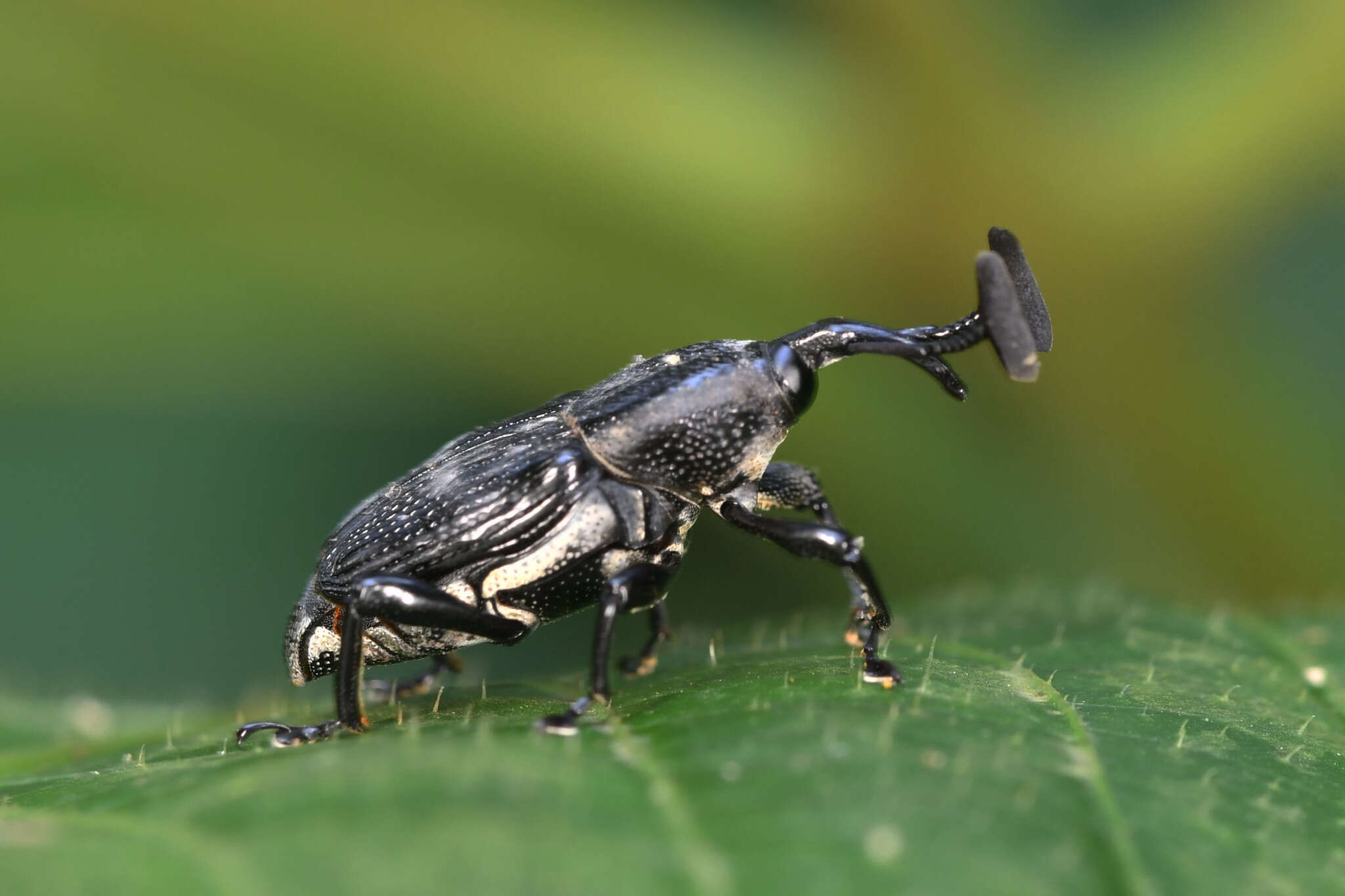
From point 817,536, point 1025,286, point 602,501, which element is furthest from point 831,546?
point 1025,286

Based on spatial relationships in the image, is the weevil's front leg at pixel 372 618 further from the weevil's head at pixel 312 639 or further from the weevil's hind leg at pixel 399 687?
the weevil's hind leg at pixel 399 687

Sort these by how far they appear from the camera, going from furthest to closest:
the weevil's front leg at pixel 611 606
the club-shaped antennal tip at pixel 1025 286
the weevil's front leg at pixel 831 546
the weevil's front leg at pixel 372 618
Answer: the club-shaped antennal tip at pixel 1025 286 < the weevil's front leg at pixel 831 546 < the weevil's front leg at pixel 372 618 < the weevil's front leg at pixel 611 606

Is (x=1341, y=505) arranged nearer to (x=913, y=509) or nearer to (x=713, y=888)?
(x=913, y=509)

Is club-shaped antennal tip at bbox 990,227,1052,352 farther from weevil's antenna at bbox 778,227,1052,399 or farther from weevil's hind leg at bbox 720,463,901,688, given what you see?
weevil's hind leg at bbox 720,463,901,688

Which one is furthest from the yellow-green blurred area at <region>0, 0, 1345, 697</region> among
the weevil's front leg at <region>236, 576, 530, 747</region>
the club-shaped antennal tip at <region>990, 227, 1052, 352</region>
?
the weevil's front leg at <region>236, 576, 530, 747</region>

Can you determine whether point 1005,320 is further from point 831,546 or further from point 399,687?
point 399,687

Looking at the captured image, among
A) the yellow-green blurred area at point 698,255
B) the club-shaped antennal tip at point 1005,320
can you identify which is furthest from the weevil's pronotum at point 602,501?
the yellow-green blurred area at point 698,255
